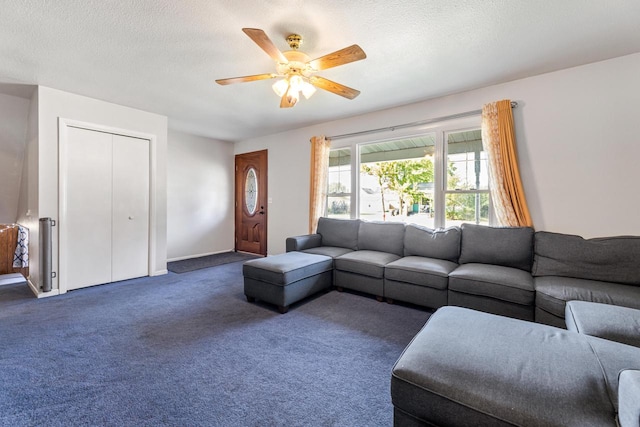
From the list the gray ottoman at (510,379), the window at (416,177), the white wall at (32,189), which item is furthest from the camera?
the window at (416,177)

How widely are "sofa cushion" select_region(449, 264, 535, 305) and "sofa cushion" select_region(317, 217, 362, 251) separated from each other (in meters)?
1.49

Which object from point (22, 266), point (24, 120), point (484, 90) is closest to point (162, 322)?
point (22, 266)

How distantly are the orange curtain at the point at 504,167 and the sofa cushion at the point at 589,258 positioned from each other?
35 cm

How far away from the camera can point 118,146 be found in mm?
3734

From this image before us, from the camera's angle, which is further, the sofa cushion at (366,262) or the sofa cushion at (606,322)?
Result: the sofa cushion at (366,262)

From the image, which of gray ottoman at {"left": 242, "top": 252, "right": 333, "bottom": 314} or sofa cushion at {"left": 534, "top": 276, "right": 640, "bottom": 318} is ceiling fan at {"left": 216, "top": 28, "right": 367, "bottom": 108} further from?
sofa cushion at {"left": 534, "top": 276, "right": 640, "bottom": 318}

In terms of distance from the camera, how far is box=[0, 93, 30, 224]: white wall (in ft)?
11.4

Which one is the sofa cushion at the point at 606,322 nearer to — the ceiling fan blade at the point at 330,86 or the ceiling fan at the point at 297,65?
the ceiling fan at the point at 297,65

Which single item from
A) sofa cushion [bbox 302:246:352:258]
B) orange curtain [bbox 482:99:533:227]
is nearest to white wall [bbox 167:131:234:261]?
sofa cushion [bbox 302:246:352:258]

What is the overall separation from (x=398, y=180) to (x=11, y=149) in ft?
18.3

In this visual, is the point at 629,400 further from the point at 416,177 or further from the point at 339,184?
the point at 339,184

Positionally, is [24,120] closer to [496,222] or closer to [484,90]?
[484,90]

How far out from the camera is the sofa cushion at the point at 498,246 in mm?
2719

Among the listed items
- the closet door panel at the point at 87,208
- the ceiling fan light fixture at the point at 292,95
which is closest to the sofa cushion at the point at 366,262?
the ceiling fan light fixture at the point at 292,95
